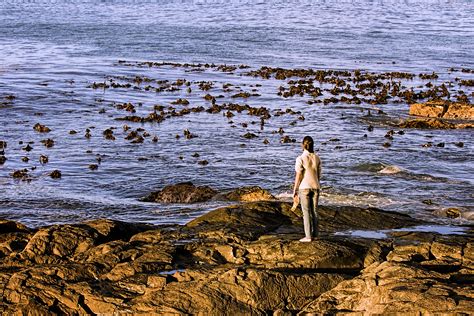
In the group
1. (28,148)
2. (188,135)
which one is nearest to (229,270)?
(28,148)

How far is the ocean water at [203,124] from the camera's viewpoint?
2603 cm

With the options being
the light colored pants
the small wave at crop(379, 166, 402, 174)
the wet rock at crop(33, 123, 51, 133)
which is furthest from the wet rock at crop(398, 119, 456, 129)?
the light colored pants

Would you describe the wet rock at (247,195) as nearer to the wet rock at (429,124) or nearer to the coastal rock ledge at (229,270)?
the coastal rock ledge at (229,270)

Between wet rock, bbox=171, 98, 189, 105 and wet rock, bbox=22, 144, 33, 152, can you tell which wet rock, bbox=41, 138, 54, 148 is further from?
wet rock, bbox=171, 98, 189, 105

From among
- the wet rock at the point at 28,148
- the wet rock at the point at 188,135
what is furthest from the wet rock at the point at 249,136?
the wet rock at the point at 28,148

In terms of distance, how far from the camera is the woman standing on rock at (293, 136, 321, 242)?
14.3 meters

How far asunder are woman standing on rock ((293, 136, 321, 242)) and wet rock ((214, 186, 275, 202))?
8958mm

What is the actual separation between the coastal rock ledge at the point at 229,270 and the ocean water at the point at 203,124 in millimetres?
6481

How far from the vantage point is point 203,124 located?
39.0 metres

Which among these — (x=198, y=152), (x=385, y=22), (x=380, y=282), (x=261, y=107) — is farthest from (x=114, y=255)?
(x=385, y=22)

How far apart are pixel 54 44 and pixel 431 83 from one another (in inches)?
1511

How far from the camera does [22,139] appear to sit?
3525 cm

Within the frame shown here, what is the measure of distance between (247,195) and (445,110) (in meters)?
20.1

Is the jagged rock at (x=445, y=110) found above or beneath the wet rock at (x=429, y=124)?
above
